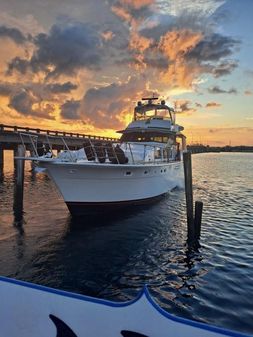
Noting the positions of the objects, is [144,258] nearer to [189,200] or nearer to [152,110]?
[189,200]

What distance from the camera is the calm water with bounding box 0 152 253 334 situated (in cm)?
678

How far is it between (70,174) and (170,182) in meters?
9.27

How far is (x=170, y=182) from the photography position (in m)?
19.5

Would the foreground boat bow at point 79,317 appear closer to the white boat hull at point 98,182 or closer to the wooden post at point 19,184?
the white boat hull at point 98,182

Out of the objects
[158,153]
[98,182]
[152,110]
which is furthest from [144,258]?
[152,110]

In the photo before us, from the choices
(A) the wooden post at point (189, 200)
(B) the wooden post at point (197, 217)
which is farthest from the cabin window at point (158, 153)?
(B) the wooden post at point (197, 217)

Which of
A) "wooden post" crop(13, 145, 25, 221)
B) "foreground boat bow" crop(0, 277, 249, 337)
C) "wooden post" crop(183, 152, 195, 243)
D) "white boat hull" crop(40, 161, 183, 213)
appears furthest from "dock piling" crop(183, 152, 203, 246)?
"foreground boat bow" crop(0, 277, 249, 337)

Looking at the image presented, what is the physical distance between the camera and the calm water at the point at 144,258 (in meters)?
6.78

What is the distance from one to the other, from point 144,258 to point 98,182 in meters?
4.27

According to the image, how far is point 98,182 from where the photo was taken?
1234 centimetres

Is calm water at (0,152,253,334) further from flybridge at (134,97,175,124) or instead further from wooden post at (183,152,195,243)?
flybridge at (134,97,175,124)

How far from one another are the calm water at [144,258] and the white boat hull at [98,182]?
0.89 meters

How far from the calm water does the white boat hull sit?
2.92 ft

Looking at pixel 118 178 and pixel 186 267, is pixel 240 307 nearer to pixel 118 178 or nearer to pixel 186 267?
pixel 186 267
